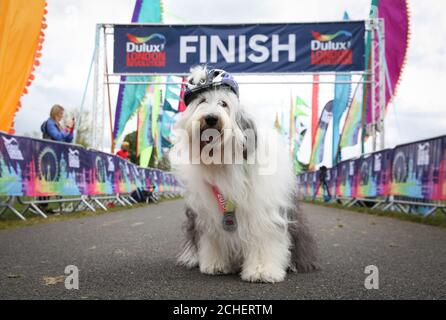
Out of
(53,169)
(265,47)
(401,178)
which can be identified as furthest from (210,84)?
(265,47)

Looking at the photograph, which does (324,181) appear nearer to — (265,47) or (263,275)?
(265,47)

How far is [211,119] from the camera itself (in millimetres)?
3145

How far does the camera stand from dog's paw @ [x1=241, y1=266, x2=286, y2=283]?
323cm

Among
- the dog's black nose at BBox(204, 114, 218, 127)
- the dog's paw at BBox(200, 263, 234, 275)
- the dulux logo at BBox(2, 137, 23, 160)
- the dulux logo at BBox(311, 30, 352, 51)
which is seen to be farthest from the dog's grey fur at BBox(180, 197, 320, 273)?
the dulux logo at BBox(311, 30, 352, 51)

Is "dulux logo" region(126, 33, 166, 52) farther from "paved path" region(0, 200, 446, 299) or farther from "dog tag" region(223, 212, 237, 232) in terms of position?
"dog tag" region(223, 212, 237, 232)

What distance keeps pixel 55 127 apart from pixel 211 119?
752cm

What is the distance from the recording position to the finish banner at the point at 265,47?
47.8ft

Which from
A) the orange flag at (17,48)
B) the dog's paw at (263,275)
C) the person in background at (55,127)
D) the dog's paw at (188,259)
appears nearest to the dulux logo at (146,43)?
the person in background at (55,127)

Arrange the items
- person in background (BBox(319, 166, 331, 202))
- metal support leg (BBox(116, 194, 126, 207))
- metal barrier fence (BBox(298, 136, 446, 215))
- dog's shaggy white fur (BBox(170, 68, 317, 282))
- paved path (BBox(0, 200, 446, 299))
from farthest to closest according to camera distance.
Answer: person in background (BBox(319, 166, 331, 202)) < metal support leg (BBox(116, 194, 126, 207)) < metal barrier fence (BBox(298, 136, 446, 215)) < dog's shaggy white fur (BBox(170, 68, 317, 282)) < paved path (BBox(0, 200, 446, 299))

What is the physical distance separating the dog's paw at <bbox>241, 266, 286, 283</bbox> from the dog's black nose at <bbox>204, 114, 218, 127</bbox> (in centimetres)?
111

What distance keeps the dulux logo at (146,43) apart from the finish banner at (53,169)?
12.5 feet

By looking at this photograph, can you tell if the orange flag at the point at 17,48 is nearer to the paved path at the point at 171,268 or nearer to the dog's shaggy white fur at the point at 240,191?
the paved path at the point at 171,268
